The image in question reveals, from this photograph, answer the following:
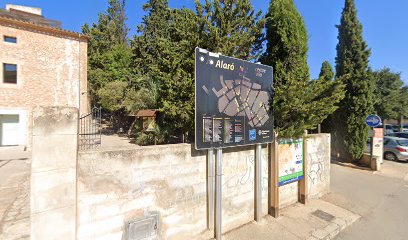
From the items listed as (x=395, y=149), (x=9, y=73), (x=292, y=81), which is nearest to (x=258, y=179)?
(x=292, y=81)

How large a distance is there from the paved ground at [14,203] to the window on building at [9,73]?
7763 millimetres

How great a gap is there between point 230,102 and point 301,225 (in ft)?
10.6

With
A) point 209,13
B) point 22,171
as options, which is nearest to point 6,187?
point 22,171

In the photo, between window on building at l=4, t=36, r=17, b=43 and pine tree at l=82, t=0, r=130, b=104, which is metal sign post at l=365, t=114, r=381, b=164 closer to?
pine tree at l=82, t=0, r=130, b=104

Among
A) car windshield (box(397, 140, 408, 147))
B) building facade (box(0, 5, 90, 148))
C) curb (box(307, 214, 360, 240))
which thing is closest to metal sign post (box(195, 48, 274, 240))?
curb (box(307, 214, 360, 240))

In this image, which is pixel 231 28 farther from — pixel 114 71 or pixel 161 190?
pixel 114 71

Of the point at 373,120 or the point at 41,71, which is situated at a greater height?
the point at 41,71

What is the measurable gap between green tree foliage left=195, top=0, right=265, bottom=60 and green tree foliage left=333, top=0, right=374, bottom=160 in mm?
6722

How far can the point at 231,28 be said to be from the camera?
6.33 m

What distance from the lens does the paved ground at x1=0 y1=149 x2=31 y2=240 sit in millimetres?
3777

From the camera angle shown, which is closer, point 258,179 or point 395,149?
point 258,179

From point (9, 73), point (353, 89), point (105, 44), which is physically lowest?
point (353, 89)

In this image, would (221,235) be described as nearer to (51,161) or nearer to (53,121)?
(51,161)

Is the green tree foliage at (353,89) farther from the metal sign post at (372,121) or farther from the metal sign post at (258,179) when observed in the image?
the metal sign post at (258,179)
